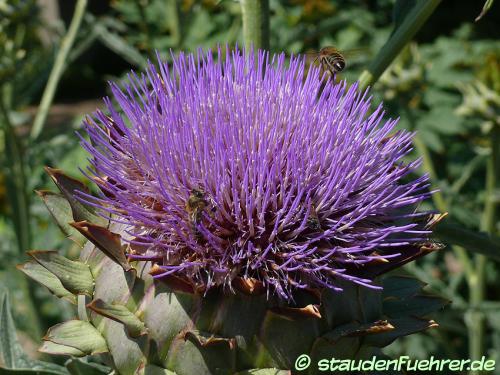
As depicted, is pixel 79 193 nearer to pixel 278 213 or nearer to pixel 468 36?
pixel 278 213

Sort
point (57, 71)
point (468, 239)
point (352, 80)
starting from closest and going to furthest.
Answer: point (468, 239) < point (57, 71) < point (352, 80)

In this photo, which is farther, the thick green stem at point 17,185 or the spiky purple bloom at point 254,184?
the thick green stem at point 17,185

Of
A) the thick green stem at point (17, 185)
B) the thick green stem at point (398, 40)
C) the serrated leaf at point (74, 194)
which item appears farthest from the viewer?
the thick green stem at point (17, 185)

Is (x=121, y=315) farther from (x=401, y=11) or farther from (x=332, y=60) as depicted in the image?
(x=401, y=11)

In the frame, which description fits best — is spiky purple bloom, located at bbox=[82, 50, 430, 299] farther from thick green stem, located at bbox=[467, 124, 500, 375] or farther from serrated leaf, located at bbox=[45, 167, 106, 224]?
thick green stem, located at bbox=[467, 124, 500, 375]

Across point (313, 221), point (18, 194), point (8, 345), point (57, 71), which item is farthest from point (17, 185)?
point (313, 221)

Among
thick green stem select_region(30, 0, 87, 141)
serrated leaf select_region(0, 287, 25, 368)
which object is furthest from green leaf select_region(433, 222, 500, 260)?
thick green stem select_region(30, 0, 87, 141)

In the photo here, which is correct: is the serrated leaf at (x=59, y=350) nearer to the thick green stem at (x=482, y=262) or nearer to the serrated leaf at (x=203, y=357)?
the serrated leaf at (x=203, y=357)

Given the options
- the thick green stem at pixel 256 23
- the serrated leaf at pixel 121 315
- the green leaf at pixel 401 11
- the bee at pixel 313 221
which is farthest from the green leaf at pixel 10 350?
the green leaf at pixel 401 11

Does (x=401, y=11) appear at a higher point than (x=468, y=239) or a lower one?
higher
